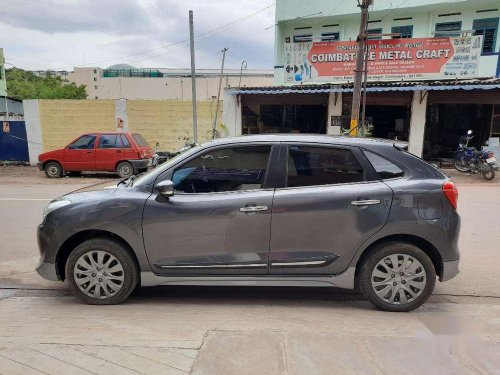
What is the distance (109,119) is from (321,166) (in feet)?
48.9

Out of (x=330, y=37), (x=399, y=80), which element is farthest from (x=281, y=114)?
(x=330, y=37)

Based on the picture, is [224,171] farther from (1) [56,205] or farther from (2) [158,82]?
(2) [158,82]

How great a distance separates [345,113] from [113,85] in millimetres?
47946

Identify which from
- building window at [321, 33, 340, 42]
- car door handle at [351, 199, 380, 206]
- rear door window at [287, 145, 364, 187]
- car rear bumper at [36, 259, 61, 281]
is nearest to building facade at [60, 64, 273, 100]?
building window at [321, 33, 340, 42]

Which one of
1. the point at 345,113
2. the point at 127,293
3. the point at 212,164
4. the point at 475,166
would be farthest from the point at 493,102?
the point at 127,293

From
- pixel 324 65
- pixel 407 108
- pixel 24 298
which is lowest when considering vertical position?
pixel 24 298

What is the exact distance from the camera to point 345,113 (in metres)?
15.1

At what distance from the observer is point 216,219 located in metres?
3.48

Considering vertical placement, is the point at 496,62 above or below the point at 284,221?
above

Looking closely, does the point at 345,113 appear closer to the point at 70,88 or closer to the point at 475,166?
the point at 475,166

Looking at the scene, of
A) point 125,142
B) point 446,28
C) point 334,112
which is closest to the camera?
point 125,142

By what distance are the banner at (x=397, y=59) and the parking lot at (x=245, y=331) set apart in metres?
11.4

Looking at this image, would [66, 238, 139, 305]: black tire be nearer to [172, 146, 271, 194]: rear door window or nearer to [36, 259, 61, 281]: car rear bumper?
[36, 259, 61, 281]: car rear bumper

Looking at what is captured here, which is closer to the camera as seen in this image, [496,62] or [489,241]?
[489,241]
